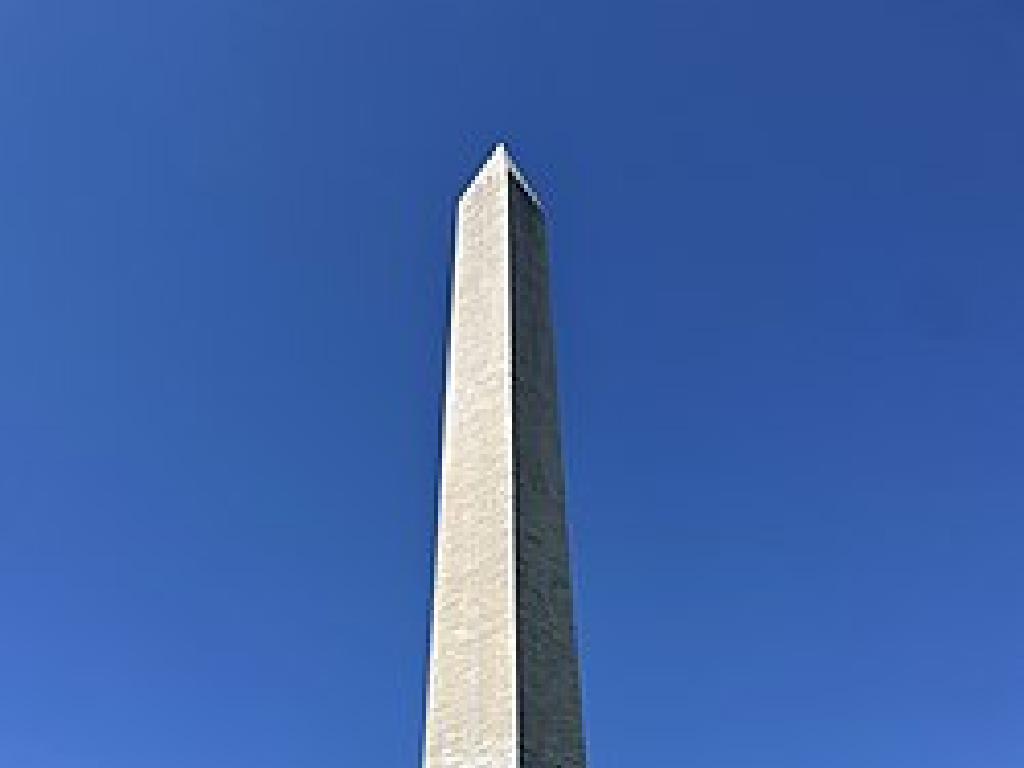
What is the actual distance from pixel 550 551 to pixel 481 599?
1.06m

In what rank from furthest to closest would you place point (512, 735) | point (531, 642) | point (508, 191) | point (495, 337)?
point (508, 191), point (495, 337), point (531, 642), point (512, 735)

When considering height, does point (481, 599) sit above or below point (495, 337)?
below

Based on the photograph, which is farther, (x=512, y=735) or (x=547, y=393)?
(x=547, y=393)

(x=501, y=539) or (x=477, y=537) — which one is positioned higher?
(x=477, y=537)

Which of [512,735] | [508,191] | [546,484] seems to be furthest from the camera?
[508,191]

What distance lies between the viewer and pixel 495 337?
13.1m

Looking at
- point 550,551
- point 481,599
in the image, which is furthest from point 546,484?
point 481,599

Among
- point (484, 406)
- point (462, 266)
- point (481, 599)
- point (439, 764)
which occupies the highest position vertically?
point (462, 266)

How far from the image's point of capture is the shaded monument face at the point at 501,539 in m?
10.1

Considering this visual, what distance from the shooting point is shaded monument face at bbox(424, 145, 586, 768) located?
10141mm

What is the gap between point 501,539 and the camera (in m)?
11.0

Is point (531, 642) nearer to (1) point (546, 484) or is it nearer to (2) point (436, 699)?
(2) point (436, 699)

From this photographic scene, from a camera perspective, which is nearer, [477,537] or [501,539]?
[501,539]

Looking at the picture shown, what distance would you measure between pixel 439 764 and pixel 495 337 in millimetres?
5112
